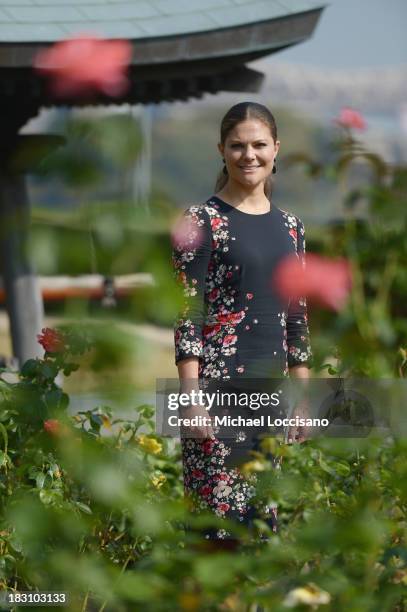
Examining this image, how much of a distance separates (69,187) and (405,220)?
0.80 meters

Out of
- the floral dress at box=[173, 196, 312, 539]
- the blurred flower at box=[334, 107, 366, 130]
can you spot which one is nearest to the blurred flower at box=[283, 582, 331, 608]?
the floral dress at box=[173, 196, 312, 539]

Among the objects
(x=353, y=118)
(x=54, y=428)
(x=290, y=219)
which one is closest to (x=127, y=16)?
(x=353, y=118)

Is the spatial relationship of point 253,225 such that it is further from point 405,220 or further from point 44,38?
point 44,38

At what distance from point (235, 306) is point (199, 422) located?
249mm

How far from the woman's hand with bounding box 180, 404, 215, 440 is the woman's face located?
1.57 ft

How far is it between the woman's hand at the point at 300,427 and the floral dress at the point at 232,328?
0.08 m

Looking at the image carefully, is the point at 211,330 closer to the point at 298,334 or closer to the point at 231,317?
the point at 231,317

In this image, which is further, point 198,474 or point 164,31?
point 164,31

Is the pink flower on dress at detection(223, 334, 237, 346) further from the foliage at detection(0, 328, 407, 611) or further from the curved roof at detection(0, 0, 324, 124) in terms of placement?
the curved roof at detection(0, 0, 324, 124)

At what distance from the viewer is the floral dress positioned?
7.81 ft

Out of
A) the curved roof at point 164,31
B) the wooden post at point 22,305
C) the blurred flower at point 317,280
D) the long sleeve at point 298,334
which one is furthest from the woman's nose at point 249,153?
the wooden post at point 22,305

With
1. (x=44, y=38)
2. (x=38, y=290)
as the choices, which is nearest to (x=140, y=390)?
(x=44, y=38)

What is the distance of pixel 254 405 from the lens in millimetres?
2412

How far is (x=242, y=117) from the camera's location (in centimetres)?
243
